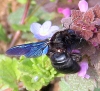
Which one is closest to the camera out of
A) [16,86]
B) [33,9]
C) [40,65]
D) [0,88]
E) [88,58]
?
[88,58]

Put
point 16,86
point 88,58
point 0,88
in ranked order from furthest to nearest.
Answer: point 0,88
point 16,86
point 88,58

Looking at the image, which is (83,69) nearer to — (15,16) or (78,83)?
(78,83)

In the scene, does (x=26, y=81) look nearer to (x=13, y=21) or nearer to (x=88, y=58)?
(x=88, y=58)

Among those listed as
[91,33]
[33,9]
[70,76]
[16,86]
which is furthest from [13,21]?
[91,33]

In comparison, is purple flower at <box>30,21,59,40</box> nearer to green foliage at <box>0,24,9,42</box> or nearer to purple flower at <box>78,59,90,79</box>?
purple flower at <box>78,59,90,79</box>

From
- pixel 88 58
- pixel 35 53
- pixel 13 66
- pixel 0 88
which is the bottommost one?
pixel 0 88

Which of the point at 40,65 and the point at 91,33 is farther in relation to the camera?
the point at 40,65

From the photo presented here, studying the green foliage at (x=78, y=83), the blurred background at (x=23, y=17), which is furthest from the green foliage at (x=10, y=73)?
the green foliage at (x=78, y=83)
